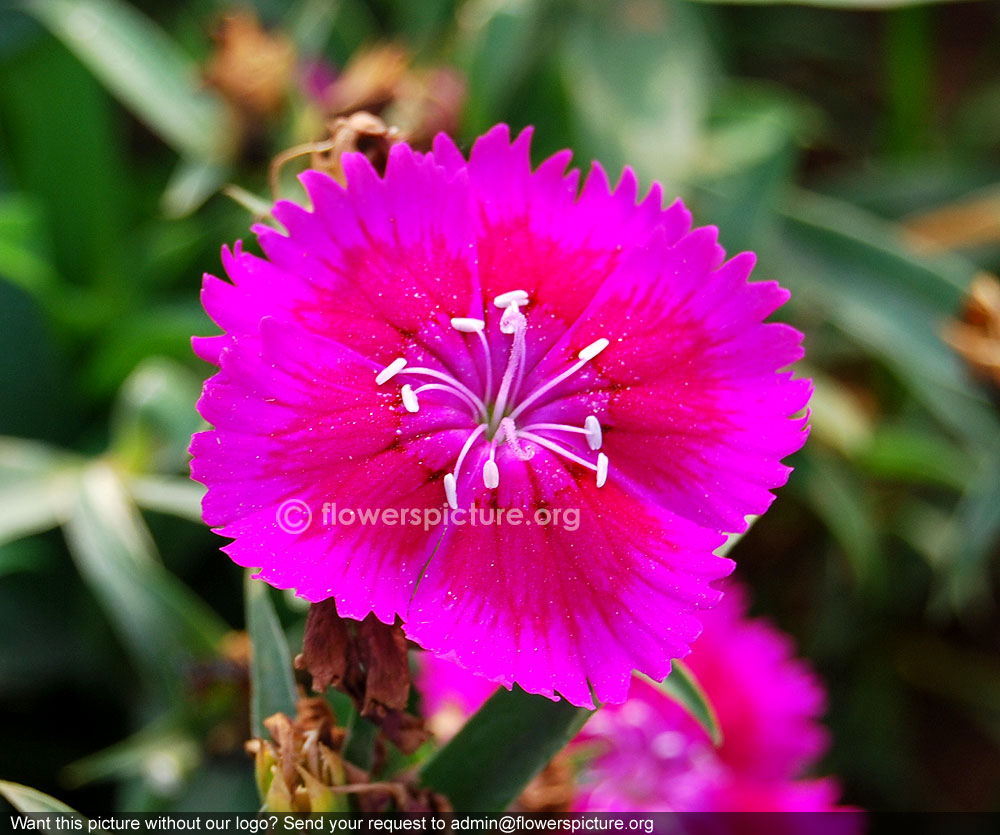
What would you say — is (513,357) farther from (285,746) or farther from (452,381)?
(285,746)

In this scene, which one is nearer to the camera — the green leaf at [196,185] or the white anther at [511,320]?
the white anther at [511,320]

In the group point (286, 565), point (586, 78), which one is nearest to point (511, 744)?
point (286, 565)

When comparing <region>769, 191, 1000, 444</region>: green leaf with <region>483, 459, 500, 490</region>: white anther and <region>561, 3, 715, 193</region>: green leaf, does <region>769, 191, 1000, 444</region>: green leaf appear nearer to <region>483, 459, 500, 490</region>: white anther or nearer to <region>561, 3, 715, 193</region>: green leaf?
<region>561, 3, 715, 193</region>: green leaf

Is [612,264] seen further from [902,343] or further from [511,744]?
[902,343]

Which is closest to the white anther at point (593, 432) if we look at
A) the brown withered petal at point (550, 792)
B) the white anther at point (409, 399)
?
the white anther at point (409, 399)

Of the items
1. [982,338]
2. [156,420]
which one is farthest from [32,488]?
[982,338]

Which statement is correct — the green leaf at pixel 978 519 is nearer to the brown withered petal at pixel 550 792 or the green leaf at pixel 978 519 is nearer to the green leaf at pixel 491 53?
the brown withered petal at pixel 550 792
